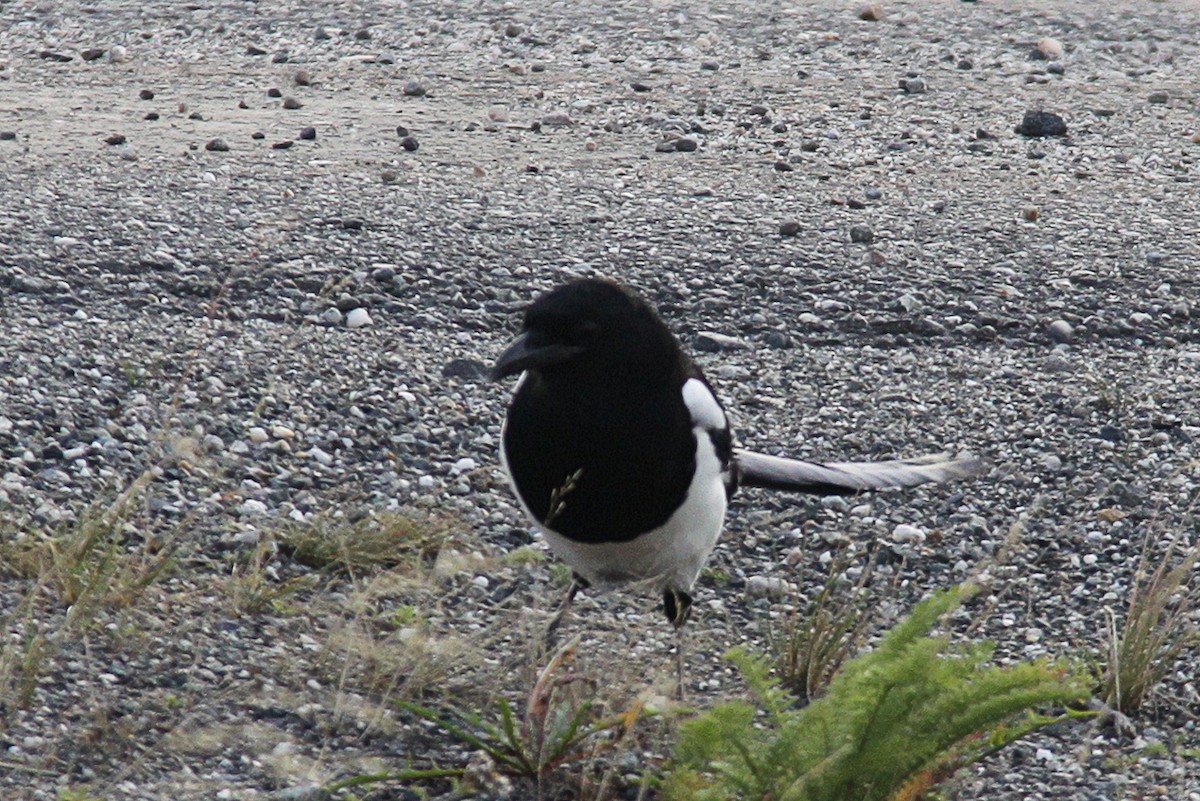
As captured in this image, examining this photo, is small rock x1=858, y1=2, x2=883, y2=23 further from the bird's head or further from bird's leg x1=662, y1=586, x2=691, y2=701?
the bird's head

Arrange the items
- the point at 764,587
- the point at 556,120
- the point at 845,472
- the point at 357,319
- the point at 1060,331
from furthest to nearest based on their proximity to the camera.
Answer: the point at 556,120 → the point at 1060,331 → the point at 357,319 → the point at 845,472 → the point at 764,587

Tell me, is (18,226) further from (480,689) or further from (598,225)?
(480,689)

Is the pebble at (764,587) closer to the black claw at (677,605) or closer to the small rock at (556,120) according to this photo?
the black claw at (677,605)

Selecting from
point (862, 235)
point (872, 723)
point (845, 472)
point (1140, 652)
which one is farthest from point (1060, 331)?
point (872, 723)

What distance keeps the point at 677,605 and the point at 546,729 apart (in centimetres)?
85

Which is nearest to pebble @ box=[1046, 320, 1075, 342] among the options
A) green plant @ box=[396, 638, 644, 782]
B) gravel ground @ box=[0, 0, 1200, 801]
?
gravel ground @ box=[0, 0, 1200, 801]

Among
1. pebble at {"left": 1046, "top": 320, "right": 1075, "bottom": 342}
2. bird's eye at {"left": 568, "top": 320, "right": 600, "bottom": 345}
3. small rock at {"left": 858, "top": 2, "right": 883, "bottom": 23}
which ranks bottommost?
pebble at {"left": 1046, "top": 320, "right": 1075, "bottom": 342}

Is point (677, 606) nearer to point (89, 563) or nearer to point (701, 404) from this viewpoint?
point (701, 404)

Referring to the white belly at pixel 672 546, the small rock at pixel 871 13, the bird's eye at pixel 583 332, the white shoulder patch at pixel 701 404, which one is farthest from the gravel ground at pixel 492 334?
the small rock at pixel 871 13

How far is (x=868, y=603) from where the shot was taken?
14.5ft

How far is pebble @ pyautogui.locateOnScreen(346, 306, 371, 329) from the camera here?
19.0ft

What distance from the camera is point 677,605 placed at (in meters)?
4.11

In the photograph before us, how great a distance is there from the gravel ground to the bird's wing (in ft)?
0.24

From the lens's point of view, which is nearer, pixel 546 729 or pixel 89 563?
pixel 546 729
